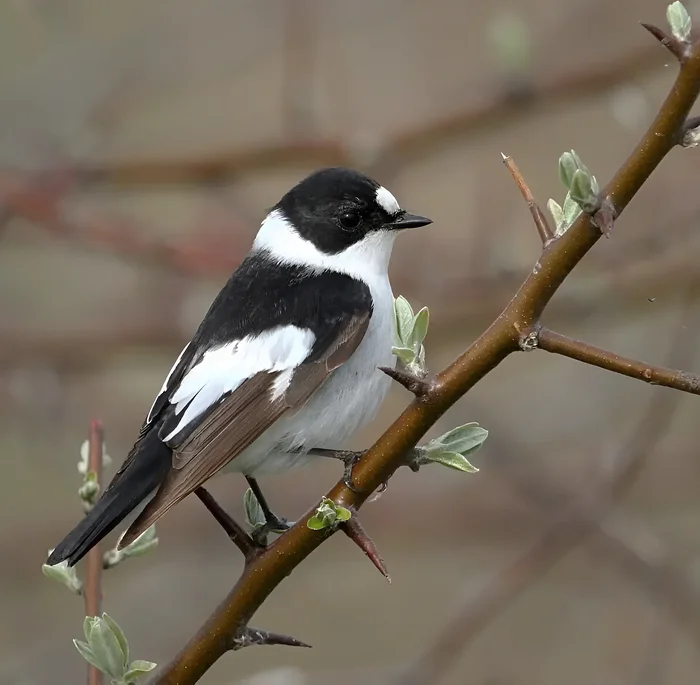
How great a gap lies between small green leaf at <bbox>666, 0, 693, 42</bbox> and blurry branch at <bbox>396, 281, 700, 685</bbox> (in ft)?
6.89

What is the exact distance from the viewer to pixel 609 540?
382cm

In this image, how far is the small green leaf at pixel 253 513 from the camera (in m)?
2.17

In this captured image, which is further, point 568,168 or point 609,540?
point 609,540

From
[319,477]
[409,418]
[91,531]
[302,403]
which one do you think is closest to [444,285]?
[319,477]

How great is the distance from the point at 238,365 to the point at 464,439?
3.56 feet

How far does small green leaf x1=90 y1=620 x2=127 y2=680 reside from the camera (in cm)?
176

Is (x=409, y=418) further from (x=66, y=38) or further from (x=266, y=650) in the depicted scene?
(x=266, y=650)

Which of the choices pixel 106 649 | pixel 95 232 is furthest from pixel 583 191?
pixel 95 232

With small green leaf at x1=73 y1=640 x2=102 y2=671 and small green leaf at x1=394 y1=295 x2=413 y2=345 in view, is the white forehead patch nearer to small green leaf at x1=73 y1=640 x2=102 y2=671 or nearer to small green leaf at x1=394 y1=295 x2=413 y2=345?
small green leaf at x1=394 y1=295 x2=413 y2=345

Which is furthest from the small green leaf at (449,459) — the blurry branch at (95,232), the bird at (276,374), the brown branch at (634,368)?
the blurry branch at (95,232)

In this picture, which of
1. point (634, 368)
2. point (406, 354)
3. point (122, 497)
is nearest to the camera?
point (634, 368)

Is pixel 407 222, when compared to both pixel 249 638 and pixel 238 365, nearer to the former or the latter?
pixel 238 365

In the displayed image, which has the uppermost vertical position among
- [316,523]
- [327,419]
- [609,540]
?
[316,523]

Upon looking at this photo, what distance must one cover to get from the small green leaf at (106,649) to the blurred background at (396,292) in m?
1.21
